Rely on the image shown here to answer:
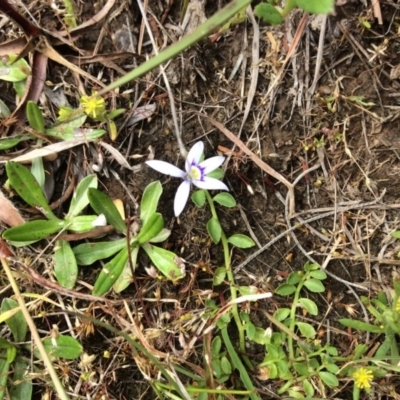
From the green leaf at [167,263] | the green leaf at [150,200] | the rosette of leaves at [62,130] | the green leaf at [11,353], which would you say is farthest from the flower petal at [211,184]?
the green leaf at [11,353]

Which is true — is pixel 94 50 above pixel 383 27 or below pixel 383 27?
above

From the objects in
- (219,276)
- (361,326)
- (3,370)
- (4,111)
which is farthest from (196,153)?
(3,370)

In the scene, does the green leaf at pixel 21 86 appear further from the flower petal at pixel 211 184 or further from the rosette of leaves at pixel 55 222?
the flower petal at pixel 211 184

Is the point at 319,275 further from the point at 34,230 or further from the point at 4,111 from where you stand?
the point at 4,111

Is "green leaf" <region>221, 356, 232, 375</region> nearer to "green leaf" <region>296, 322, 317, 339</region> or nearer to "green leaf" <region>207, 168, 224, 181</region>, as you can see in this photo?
"green leaf" <region>296, 322, 317, 339</region>

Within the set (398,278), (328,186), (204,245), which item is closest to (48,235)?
(204,245)

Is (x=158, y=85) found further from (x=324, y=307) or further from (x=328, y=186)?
(x=324, y=307)

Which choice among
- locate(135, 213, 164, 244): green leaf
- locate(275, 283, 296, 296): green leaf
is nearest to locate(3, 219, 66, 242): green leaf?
locate(135, 213, 164, 244): green leaf

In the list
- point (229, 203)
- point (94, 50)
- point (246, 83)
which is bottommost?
point (229, 203)
